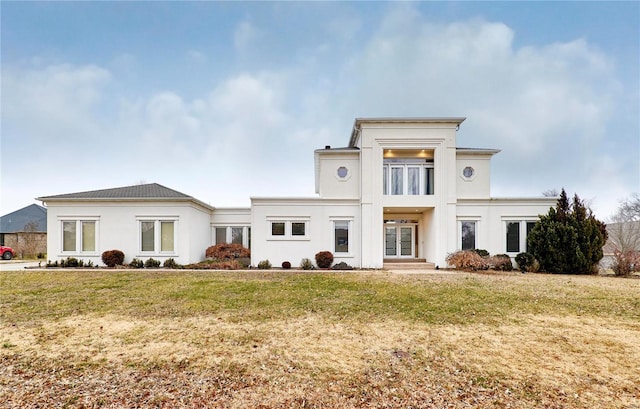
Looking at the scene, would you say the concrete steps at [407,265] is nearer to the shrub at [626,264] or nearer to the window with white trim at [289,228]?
the window with white trim at [289,228]

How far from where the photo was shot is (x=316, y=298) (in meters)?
8.61

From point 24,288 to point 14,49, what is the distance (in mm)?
16493

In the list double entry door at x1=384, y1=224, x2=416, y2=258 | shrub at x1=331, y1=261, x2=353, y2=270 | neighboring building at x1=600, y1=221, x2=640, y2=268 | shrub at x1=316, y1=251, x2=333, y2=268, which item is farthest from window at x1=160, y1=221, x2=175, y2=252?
neighboring building at x1=600, y1=221, x2=640, y2=268

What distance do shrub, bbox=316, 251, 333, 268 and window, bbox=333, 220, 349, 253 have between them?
97cm

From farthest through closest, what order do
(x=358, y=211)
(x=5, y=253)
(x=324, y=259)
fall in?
(x=5, y=253) < (x=358, y=211) < (x=324, y=259)

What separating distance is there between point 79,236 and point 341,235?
15716 mm

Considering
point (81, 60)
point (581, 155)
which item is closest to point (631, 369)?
point (81, 60)

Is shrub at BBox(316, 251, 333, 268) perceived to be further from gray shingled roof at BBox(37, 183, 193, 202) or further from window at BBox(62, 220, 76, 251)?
window at BBox(62, 220, 76, 251)

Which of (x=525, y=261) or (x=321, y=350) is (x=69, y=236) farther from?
(x=525, y=261)

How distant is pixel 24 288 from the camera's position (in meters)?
10.1

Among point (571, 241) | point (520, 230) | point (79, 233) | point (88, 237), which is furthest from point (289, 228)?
point (571, 241)

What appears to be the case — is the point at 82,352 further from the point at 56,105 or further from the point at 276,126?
the point at 276,126

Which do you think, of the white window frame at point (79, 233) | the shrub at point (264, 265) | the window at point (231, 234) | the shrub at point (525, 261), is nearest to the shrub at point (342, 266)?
the shrub at point (264, 265)

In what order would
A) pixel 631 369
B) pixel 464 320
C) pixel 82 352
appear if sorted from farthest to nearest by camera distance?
pixel 464 320 → pixel 82 352 → pixel 631 369
